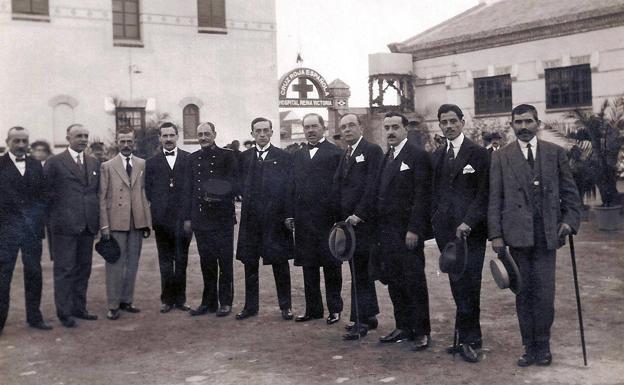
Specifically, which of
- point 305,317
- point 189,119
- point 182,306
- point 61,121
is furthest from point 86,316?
point 189,119

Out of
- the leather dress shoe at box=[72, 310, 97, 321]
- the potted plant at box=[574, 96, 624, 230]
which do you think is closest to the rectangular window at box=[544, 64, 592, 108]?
the potted plant at box=[574, 96, 624, 230]

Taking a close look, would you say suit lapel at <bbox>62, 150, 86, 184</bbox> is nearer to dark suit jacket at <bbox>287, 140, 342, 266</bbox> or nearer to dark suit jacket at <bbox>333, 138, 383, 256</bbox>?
dark suit jacket at <bbox>287, 140, 342, 266</bbox>

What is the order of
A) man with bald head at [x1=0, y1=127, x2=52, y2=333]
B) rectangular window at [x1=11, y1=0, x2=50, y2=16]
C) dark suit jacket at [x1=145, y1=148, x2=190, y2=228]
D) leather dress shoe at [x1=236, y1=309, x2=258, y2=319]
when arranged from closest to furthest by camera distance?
1. man with bald head at [x1=0, y1=127, x2=52, y2=333]
2. leather dress shoe at [x1=236, y1=309, x2=258, y2=319]
3. dark suit jacket at [x1=145, y1=148, x2=190, y2=228]
4. rectangular window at [x1=11, y1=0, x2=50, y2=16]

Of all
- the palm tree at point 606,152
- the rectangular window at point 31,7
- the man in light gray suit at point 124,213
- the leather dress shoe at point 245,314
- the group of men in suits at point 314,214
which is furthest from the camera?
the rectangular window at point 31,7

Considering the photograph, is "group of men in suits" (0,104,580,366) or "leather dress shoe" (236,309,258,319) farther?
"leather dress shoe" (236,309,258,319)

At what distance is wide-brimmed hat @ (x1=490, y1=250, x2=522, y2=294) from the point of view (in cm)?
539

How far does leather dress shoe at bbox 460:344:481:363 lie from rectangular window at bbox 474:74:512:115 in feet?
55.5

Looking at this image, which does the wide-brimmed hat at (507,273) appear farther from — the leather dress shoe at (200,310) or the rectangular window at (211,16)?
the rectangular window at (211,16)

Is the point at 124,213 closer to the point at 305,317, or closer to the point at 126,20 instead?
the point at 305,317

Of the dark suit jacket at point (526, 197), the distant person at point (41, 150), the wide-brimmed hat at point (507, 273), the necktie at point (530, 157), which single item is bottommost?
the wide-brimmed hat at point (507, 273)

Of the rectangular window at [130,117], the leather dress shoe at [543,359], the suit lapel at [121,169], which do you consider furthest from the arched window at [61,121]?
the leather dress shoe at [543,359]

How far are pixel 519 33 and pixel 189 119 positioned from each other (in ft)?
33.7

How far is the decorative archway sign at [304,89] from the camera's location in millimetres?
22344

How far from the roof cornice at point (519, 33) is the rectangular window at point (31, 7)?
11810 millimetres
